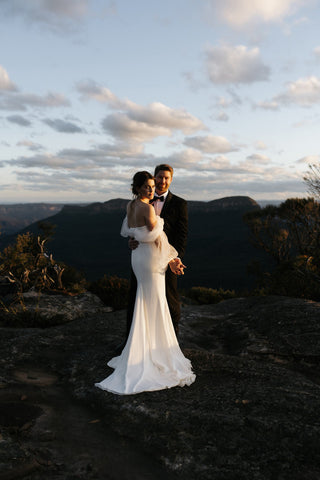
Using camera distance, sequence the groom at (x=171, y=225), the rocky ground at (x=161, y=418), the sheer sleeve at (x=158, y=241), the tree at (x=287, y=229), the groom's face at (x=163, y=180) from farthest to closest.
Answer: the tree at (x=287, y=229) < the groom at (x=171, y=225) < the groom's face at (x=163, y=180) < the sheer sleeve at (x=158, y=241) < the rocky ground at (x=161, y=418)

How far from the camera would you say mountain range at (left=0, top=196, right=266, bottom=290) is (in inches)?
2766

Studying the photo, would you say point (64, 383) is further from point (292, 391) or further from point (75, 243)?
point (75, 243)

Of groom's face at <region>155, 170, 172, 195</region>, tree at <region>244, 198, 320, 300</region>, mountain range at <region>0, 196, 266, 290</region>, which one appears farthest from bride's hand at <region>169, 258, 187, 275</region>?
mountain range at <region>0, 196, 266, 290</region>

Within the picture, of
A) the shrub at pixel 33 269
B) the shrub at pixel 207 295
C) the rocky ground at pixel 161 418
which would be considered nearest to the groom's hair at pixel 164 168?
the rocky ground at pixel 161 418

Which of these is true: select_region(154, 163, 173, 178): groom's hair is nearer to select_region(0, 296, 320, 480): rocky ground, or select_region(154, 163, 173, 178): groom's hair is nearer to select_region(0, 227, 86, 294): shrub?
select_region(0, 296, 320, 480): rocky ground

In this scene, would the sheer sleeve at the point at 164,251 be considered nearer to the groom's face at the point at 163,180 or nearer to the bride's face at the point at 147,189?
the bride's face at the point at 147,189

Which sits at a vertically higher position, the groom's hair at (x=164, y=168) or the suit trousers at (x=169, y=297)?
the groom's hair at (x=164, y=168)

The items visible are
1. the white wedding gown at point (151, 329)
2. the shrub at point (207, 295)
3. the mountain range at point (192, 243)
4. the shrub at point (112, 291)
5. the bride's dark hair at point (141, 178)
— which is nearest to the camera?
the bride's dark hair at point (141, 178)

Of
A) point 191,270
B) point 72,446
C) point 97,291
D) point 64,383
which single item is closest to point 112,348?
point 64,383

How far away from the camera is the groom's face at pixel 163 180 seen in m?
5.39

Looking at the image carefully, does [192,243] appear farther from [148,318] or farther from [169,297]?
[148,318]

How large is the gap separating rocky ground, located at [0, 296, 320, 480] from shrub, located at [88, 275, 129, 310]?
14.2ft

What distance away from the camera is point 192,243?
98250 mm

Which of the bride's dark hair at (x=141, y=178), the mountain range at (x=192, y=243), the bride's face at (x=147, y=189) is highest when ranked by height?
the bride's dark hair at (x=141, y=178)
